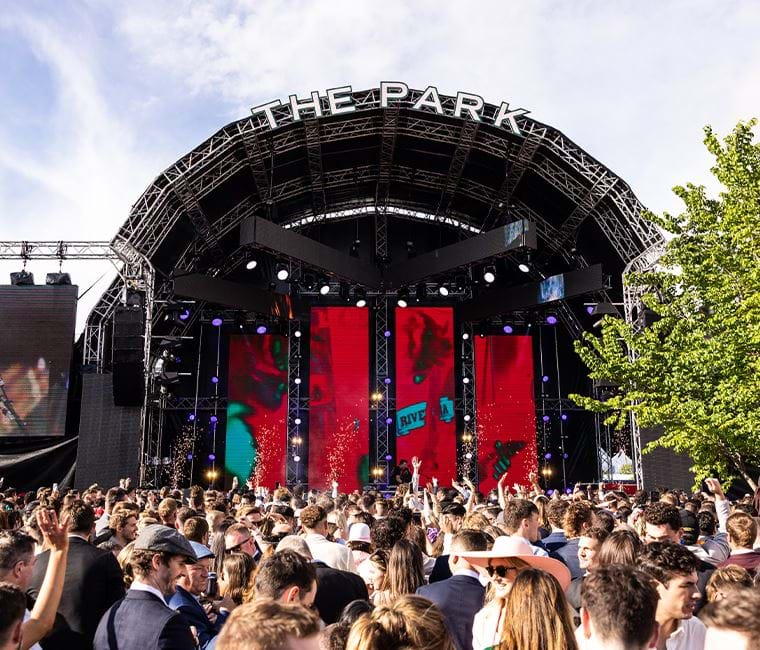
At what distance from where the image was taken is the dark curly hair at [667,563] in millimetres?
3463

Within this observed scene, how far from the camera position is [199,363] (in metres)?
26.0

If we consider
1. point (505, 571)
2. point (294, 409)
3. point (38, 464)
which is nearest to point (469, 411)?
point (294, 409)

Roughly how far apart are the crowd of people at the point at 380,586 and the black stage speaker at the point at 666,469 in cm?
1428

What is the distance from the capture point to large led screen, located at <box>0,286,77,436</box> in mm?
20609

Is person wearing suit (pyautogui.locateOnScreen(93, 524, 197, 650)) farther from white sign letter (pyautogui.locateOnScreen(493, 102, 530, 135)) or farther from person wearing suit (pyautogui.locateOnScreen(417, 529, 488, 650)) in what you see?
white sign letter (pyautogui.locateOnScreen(493, 102, 530, 135))

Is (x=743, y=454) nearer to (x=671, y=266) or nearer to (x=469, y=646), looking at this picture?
(x=671, y=266)

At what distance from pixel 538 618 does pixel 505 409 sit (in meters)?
22.2

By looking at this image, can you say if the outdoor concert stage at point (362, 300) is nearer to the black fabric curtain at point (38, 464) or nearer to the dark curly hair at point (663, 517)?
the black fabric curtain at point (38, 464)

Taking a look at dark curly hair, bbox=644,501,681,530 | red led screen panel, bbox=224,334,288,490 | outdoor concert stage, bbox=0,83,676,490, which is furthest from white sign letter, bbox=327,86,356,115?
dark curly hair, bbox=644,501,681,530

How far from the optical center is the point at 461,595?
14.1ft

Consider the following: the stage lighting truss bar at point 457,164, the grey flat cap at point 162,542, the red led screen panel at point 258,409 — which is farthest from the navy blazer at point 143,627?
the red led screen panel at point 258,409

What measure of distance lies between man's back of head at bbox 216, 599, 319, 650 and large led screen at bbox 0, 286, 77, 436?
2074cm

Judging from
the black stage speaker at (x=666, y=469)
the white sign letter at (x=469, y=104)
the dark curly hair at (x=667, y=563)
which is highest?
the white sign letter at (x=469, y=104)

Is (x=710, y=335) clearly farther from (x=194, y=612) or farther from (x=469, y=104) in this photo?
(x=194, y=612)
